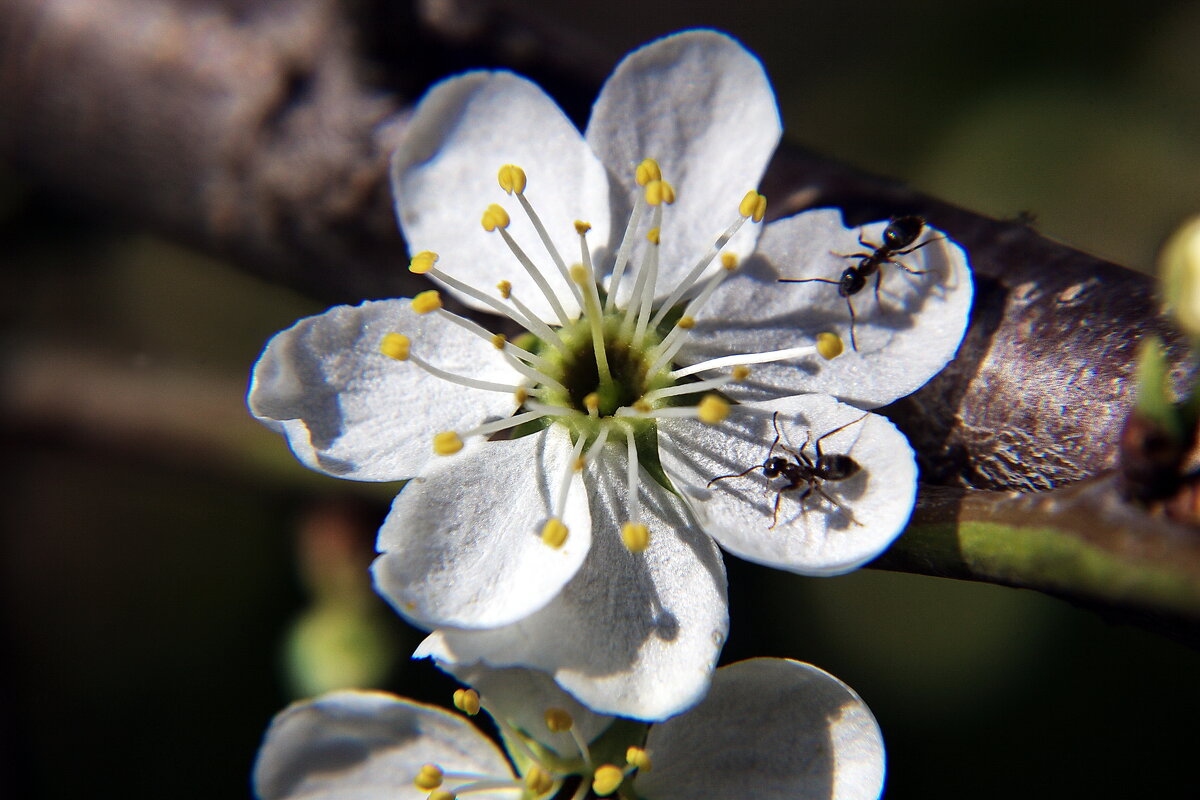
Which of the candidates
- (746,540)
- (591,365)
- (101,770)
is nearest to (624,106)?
(591,365)

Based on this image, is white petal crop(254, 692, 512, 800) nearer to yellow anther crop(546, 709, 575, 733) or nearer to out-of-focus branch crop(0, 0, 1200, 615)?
yellow anther crop(546, 709, 575, 733)

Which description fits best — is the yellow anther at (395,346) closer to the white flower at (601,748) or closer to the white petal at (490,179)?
the white petal at (490,179)

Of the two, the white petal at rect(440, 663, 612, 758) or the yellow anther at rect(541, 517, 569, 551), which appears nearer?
the yellow anther at rect(541, 517, 569, 551)

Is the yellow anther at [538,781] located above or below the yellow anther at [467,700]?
below

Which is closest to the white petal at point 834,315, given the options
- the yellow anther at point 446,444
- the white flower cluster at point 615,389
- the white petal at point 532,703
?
the white flower cluster at point 615,389

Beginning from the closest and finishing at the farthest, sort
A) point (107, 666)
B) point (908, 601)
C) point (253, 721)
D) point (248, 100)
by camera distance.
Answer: point (248, 100) → point (253, 721) → point (908, 601) → point (107, 666)

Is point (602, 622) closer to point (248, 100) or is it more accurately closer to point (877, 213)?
point (877, 213)

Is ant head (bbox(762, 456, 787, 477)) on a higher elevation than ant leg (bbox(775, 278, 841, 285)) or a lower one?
lower

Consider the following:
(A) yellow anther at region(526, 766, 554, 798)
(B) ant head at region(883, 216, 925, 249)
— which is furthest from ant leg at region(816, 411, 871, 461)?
(A) yellow anther at region(526, 766, 554, 798)
